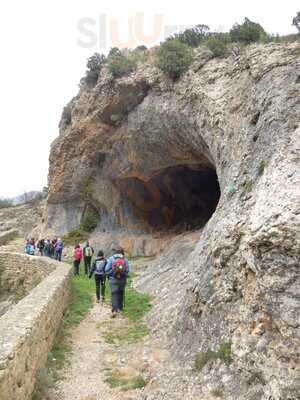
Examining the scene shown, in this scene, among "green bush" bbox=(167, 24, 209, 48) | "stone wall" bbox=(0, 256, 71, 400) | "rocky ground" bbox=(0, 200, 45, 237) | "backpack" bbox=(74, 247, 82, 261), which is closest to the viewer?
"stone wall" bbox=(0, 256, 71, 400)

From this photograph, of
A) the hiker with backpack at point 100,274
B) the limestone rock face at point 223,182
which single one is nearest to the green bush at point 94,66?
the limestone rock face at point 223,182

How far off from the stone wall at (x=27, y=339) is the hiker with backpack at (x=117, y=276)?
1.49 metres

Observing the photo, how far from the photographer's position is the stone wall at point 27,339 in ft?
15.1

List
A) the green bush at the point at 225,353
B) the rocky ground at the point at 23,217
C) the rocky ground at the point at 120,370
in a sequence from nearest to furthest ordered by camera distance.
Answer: the green bush at the point at 225,353
the rocky ground at the point at 120,370
the rocky ground at the point at 23,217

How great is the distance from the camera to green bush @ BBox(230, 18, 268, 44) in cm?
1393

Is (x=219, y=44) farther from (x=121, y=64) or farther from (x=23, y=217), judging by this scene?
→ (x=23, y=217)

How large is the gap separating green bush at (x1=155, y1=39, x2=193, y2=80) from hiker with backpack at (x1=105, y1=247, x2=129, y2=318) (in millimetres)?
9004

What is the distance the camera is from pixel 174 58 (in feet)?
53.1

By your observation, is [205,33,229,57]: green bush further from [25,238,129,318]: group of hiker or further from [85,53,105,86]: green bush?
[85,53,105,86]: green bush

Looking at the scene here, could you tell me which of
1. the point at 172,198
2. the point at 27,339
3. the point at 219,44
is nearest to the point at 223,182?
the point at 27,339

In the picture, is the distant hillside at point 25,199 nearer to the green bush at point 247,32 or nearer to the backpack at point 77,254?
the backpack at point 77,254

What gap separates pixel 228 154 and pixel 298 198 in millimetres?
5195

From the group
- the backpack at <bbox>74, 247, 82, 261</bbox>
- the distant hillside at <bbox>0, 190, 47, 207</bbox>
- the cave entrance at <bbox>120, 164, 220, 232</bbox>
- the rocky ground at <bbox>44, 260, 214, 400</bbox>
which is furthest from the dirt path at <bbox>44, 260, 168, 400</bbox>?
the distant hillside at <bbox>0, 190, 47, 207</bbox>

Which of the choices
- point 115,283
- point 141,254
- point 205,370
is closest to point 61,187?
point 141,254
